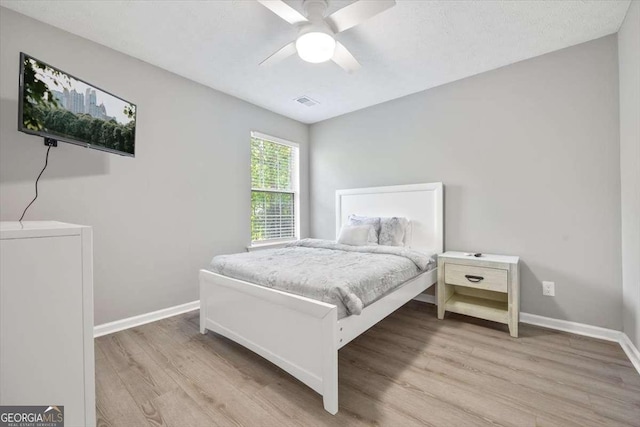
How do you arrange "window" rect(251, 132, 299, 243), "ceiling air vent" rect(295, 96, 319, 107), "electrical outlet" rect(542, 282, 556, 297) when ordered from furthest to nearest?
"window" rect(251, 132, 299, 243), "ceiling air vent" rect(295, 96, 319, 107), "electrical outlet" rect(542, 282, 556, 297)

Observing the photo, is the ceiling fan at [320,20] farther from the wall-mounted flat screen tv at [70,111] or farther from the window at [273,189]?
the window at [273,189]

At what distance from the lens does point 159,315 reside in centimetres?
264

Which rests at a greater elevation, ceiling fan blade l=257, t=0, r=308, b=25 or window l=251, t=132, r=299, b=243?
ceiling fan blade l=257, t=0, r=308, b=25

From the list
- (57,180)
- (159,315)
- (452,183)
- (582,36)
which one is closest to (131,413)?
(159,315)

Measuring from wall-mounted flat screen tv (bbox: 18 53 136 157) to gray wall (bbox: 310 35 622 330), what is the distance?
9.64 ft

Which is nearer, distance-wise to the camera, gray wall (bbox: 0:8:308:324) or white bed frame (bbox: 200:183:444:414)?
white bed frame (bbox: 200:183:444:414)

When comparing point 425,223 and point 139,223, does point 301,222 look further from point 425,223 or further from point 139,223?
point 139,223

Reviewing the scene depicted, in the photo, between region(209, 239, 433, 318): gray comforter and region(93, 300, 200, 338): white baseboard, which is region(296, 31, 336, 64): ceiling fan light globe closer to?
region(209, 239, 433, 318): gray comforter

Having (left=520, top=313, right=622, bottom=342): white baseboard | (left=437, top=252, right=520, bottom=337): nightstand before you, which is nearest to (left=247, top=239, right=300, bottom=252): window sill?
(left=437, top=252, right=520, bottom=337): nightstand

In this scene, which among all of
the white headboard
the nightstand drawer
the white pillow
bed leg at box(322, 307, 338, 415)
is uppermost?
the white headboard

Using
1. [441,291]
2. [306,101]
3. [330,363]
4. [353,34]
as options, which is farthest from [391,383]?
[306,101]

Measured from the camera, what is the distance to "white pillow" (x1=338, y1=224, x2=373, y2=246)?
2.98m

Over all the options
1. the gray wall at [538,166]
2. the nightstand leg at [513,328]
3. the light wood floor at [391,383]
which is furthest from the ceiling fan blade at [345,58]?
the nightstand leg at [513,328]

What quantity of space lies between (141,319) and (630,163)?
4.21m
